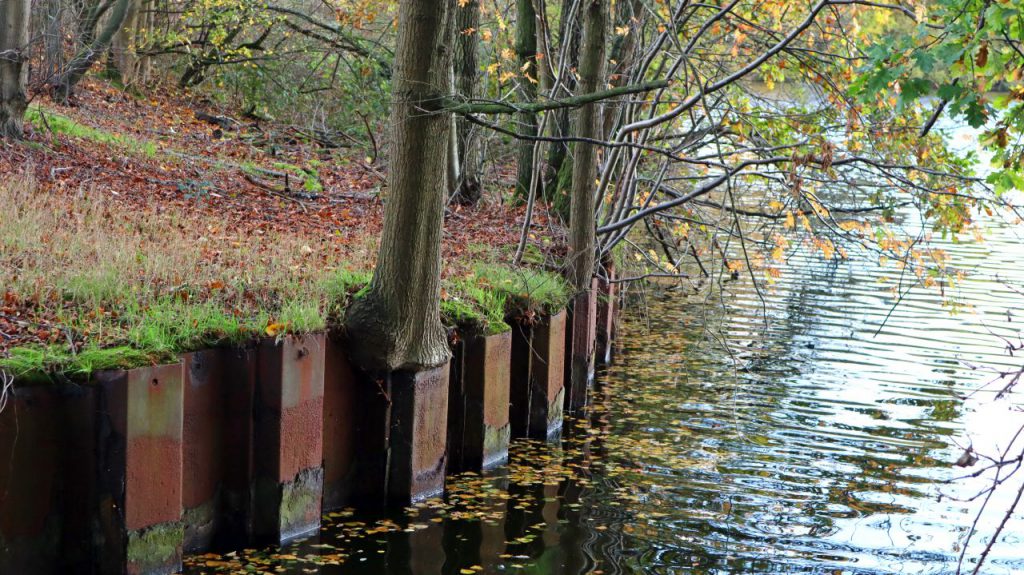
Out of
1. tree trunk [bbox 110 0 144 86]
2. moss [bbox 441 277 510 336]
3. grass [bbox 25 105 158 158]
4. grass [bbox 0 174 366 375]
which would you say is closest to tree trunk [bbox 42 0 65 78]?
grass [bbox 25 105 158 158]

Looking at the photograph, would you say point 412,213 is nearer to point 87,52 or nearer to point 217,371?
point 217,371

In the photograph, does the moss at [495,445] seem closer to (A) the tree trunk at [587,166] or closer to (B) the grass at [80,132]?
Result: (A) the tree trunk at [587,166]

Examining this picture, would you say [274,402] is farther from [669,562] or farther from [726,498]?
[726,498]

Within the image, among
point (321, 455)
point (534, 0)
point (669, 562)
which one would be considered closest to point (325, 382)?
point (321, 455)

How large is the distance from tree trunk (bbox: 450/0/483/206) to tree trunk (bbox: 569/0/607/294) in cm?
282

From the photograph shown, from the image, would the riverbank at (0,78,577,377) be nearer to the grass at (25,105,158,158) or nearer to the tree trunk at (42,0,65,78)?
the grass at (25,105,158,158)

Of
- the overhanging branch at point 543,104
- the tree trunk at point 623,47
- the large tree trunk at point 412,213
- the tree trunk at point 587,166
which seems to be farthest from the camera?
the tree trunk at point 623,47

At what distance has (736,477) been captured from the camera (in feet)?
32.7

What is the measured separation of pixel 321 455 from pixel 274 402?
72cm

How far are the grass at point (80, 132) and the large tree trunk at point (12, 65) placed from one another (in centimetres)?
89

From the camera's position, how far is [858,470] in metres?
10.4

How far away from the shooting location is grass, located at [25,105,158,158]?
14602mm

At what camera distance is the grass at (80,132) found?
14602mm

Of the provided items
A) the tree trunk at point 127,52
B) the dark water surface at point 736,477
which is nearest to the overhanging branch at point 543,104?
the dark water surface at point 736,477
